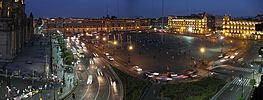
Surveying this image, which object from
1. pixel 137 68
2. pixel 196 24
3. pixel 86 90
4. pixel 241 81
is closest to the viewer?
pixel 86 90

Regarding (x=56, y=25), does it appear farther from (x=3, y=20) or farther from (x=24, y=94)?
(x=24, y=94)

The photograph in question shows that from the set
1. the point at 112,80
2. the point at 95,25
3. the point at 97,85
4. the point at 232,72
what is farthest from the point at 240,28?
the point at 97,85

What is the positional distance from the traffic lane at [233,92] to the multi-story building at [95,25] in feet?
253

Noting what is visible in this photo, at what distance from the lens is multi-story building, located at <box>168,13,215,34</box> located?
91312mm

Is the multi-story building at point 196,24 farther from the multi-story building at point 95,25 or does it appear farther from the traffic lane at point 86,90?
Answer: the traffic lane at point 86,90

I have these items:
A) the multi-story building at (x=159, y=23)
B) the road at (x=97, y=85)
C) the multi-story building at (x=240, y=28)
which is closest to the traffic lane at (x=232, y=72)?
the road at (x=97, y=85)

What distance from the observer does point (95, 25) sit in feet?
333

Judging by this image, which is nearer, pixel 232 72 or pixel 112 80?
pixel 112 80

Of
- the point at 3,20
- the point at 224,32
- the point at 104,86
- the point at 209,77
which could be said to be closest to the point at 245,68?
the point at 209,77

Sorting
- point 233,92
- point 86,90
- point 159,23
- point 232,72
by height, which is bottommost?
point 233,92

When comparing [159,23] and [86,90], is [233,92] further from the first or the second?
[159,23]

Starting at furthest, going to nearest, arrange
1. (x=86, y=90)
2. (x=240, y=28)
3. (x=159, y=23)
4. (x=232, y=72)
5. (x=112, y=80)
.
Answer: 1. (x=159, y=23)
2. (x=240, y=28)
3. (x=232, y=72)
4. (x=112, y=80)
5. (x=86, y=90)

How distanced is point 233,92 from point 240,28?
2208 inches

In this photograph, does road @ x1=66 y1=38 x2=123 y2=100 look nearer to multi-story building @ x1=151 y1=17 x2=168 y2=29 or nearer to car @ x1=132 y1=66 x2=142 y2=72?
car @ x1=132 y1=66 x2=142 y2=72
